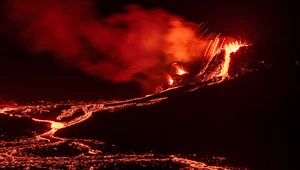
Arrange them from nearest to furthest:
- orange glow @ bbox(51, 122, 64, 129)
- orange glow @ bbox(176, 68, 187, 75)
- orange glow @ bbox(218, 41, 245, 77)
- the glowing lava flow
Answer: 1. the glowing lava flow
2. orange glow @ bbox(218, 41, 245, 77)
3. orange glow @ bbox(51, 122, 64, 129)
4. orange glow @ bbox(176, 68, 187, 75)

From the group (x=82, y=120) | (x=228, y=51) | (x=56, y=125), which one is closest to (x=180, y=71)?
(x=228, y=51)

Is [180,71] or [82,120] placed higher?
[180,71]

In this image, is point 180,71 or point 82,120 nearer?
point 82,120

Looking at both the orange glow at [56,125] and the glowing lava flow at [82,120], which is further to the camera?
the orange glow at [56,125]

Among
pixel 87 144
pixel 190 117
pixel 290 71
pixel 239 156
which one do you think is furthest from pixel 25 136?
pixel 290 71

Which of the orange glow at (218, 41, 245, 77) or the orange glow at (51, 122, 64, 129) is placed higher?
the orange glow at (218, 41, 245, 77)

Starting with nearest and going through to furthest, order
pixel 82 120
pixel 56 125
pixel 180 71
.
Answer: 1. pixel 82 120
2. pixel 56 125
3. pixel 180 71

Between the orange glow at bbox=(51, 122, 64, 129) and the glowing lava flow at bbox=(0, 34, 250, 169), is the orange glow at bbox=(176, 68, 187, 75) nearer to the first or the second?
the glowing lava flow at bbox=(0, 34, 250, 169)

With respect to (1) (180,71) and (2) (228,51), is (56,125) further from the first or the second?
(2) (228,51)

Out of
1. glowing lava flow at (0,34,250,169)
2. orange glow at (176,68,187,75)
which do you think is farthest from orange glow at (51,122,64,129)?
orange glow at (176,68,187,75)

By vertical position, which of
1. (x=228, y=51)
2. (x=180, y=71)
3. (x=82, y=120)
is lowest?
(x=82, y=120)

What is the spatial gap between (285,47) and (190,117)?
4054 mm

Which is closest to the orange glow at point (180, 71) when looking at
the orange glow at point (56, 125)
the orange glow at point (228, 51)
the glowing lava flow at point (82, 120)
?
the glowing lava flow at point (82, 120)

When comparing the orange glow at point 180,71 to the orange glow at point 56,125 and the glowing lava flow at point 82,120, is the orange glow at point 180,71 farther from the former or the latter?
the orange glow at point 56,125
